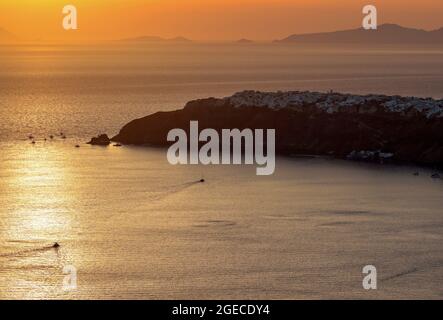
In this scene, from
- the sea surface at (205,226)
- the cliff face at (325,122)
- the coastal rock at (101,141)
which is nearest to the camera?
the sea surface at (205,226)

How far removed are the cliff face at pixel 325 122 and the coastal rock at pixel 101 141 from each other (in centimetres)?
79

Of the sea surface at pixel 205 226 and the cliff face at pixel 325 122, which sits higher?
the cliff face at pixel 325 122

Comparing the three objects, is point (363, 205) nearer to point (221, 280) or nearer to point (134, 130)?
point (221, 280)

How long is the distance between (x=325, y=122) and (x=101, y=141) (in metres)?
15.2

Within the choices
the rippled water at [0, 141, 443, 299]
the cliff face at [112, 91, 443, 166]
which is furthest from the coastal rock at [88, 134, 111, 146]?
the rippled water at [0, 141, 443, 299]

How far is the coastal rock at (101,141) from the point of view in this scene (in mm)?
70062

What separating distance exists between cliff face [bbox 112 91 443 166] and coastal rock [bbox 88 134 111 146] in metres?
0.79

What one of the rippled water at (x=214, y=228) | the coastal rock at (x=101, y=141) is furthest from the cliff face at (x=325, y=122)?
the rippled water at (x=214, y=228)

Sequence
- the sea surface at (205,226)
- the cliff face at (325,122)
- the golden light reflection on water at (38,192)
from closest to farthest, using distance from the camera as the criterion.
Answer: the sea surface at (205,226)
the golden light reflection on water at (38,192)
the cliff face at (325,122)

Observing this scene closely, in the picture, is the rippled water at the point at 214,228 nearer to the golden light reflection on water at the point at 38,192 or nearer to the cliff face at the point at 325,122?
the golden light reflection on water at the point at 38,192

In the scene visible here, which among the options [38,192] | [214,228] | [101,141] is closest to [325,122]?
[101,141]

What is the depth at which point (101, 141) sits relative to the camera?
70.3 meters

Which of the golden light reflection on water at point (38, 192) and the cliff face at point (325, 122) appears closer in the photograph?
the golden light reflection on water at point (38, 192)
